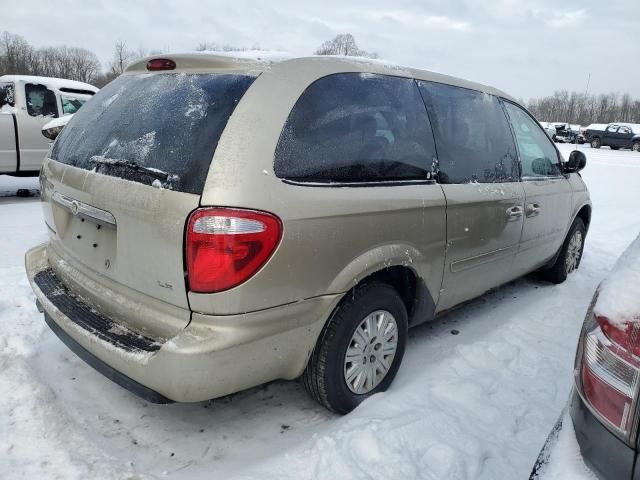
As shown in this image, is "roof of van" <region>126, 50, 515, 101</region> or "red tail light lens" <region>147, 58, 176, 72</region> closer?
"roof of van" <region>126, 50, 515, 101</region>

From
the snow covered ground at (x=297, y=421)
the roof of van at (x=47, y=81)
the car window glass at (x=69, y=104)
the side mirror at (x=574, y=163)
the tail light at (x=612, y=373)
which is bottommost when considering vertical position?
the snow covered ground at (x=297, y=421)

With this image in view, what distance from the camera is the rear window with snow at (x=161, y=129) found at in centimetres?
210

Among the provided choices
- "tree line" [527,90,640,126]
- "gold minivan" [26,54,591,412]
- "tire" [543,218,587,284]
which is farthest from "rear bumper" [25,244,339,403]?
"tree line" [527,90,640,126]

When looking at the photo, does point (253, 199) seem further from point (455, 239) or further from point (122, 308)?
point (455, 239)

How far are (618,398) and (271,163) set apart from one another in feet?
4.78

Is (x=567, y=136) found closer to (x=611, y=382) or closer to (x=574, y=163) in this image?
(x=574, y=163)

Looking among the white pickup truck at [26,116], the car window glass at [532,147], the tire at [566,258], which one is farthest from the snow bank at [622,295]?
the white pickup truck at [26,116]

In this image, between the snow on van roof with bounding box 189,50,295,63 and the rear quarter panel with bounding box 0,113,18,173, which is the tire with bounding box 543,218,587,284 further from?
the rear quarter panel with bounding box 0,113,18,173

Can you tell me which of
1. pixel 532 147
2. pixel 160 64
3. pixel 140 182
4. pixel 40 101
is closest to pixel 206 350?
pixel 140 182

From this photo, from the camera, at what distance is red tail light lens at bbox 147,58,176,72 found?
2.53 metres

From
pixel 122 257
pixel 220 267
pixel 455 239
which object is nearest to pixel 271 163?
pixel 220 267

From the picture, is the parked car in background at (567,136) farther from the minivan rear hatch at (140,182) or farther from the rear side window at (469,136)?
the minivan rear hatch at (140,182)

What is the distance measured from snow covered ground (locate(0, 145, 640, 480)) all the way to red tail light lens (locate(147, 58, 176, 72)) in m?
1.72

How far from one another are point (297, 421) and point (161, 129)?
5.25 ft
